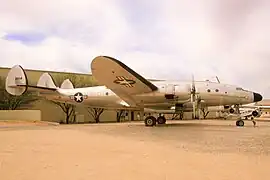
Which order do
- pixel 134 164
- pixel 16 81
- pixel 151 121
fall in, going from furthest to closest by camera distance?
pixel 16 81 → pixel 151 121 → pixel 134 164

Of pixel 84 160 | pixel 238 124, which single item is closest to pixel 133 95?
pixel 238 124

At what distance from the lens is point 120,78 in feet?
63.7

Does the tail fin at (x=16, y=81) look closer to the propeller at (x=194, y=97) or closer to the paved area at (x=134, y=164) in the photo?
the propeller at (x=194, y=97)

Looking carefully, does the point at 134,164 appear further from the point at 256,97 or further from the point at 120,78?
the point at 256,97

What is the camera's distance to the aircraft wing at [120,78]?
17.9m

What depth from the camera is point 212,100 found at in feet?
73.1

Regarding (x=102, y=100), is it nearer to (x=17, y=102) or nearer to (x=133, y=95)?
(x=133, y=95)

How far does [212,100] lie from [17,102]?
26541mm

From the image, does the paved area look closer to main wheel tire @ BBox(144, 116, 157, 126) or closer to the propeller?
A: the propeller

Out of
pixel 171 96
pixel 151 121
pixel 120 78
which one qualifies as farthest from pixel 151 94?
pixel 120 78

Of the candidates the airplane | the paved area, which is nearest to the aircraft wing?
the airplane

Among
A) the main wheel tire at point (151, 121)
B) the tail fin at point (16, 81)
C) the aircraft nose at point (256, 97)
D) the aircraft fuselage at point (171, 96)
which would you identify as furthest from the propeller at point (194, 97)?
the tail fin at point (16, 81)

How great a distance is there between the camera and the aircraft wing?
1794 centimetres

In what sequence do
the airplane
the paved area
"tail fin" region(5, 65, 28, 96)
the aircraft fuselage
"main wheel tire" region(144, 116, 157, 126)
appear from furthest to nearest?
1. "tail fin" region(5, 65, 28, 96)
2. "main wheel tire" region(144, 116, 157, 126)
3. the aircraft fuselage
4. the airplane
5. the paved area
